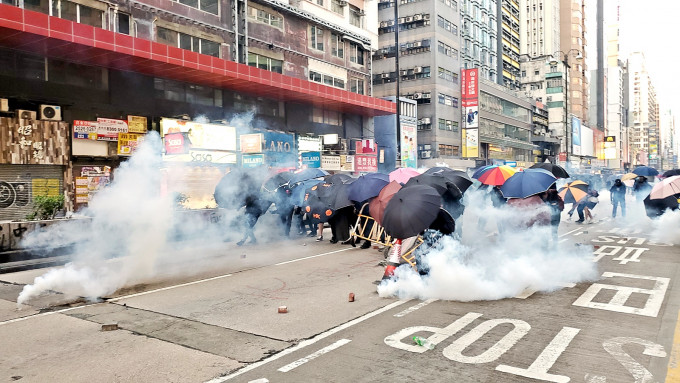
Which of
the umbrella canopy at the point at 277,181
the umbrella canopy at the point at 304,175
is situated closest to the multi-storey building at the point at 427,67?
the umbrella canopy at the point at 304,175

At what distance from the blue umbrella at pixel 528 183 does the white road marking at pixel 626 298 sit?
7.08 feet

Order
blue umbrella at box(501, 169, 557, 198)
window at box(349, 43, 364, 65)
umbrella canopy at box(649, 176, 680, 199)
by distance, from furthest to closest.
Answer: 1. window at box(349, 43, 364, 65)
2. umbrella canopy at box(649, 176, 680, 199)
3. blue umbrella at box(501, 169, 557, 198)

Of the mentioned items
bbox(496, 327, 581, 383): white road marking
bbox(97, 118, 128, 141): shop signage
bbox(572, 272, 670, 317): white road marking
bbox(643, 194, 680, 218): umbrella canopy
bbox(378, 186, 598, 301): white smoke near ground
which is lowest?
bbox(572, 272, 670, 317): white road marking

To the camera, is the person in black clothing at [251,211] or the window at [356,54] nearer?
the person in black clothing at [251,211]

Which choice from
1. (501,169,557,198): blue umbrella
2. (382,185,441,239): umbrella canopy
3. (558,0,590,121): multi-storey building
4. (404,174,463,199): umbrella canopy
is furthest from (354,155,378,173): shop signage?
(558,0,590,121): multi-storey building

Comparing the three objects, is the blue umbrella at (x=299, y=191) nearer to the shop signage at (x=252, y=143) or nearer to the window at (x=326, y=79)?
the shop signage at (x=252, y=143)

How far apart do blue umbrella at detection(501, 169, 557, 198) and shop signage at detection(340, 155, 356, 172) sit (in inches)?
805

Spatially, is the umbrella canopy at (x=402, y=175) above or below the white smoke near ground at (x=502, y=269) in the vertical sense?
above

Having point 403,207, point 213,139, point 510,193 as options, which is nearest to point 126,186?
point 403,207

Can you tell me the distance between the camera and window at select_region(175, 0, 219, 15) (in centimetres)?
2254

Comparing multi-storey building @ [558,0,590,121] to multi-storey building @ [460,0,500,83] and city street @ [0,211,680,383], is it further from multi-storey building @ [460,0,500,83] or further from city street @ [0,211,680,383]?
city street @ [0,211,680,383]

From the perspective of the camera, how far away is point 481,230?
15.7 meters

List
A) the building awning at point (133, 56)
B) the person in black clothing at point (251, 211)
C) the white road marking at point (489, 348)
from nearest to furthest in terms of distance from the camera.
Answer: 1. the white road marking at point (489, 348)
2. the person in black clothing at point (251, 211)
3. the building awning at point (133, 56)

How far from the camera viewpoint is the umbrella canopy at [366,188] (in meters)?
11.6
